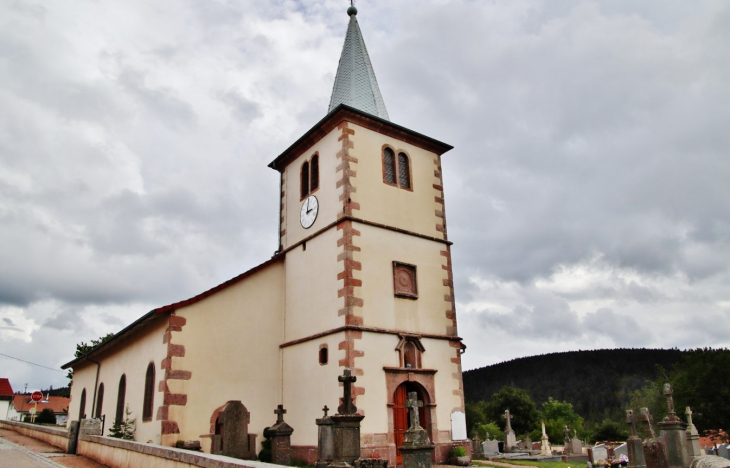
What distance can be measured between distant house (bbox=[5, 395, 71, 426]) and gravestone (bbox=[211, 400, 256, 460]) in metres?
57.5

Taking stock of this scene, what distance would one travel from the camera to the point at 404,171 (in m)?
20.8

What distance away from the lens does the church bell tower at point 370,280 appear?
17.1m

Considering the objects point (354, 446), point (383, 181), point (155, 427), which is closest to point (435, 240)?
point (383, 181)

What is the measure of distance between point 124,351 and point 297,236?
8126 millimetres

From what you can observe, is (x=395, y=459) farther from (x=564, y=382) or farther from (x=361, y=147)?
(x=564, y=382)

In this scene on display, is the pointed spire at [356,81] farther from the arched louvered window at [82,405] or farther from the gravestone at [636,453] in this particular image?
the arched louvered window at [82,405]

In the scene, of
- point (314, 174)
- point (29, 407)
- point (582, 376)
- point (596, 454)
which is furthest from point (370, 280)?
point (582, 376)

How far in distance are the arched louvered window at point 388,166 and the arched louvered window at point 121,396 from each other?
12038 millimetres

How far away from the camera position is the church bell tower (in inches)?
672

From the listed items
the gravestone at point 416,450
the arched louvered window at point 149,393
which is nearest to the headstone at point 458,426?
the gravestone at point 416,450

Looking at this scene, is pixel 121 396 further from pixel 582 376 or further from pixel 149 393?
pixel 582 376

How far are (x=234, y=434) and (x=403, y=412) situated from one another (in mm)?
5051

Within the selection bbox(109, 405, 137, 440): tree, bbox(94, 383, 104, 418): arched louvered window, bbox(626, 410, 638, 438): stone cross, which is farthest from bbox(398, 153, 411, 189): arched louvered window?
bbox(94, 383, 104, 418): arched louvered window

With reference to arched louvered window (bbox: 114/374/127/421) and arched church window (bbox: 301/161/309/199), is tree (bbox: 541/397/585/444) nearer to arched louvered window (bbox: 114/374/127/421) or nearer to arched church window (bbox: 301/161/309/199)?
arched church window (bbox: 301/161/309/199)
